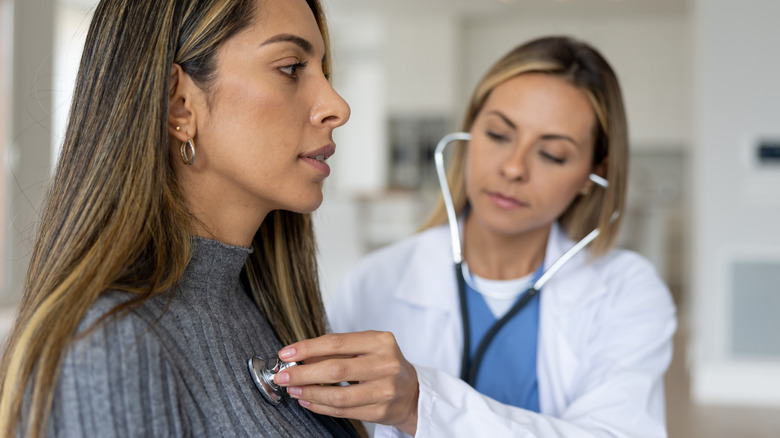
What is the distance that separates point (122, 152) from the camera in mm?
772

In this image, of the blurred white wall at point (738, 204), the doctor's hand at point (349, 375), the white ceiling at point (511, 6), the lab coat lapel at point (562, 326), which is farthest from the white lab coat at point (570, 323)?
the white ceiling at point (511, 6)

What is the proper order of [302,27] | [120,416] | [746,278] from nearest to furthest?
[120,416], [302,27], [746,278]

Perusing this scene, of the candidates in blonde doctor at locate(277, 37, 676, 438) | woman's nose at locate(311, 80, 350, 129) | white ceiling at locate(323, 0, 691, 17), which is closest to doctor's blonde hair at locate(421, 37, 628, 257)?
blonde doctor at locate(277, 37, 676, 438)

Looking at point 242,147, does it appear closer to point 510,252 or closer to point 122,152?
point 122,152

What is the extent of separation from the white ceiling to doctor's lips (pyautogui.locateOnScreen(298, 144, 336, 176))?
263 inches

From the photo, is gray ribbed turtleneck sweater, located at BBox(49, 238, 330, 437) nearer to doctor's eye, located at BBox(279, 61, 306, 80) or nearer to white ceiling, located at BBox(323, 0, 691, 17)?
doctor's eye, located at BBox(279, 61, 306, 80)

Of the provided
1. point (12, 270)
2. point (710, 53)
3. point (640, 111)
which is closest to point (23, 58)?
point (12, 270)

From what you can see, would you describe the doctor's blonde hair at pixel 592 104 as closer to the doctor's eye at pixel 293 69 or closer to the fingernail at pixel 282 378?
the doctor's eye at pixel 293 69

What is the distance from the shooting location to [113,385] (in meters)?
0.66

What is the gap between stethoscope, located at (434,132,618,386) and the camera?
1.42m

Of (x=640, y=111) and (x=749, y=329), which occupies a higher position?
(x=640, y=111)

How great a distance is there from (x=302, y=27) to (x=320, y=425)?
49cm

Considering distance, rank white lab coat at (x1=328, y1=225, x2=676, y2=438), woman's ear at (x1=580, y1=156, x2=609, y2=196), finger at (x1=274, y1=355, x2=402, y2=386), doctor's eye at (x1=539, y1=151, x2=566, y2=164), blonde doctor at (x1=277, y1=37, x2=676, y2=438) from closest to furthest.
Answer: finger at (x1=274, y1=355, x2=402, y2=386) → white lab coat at (x1=328, y1=225, x2=676, y2=438) → blonde doctor at (x1=277, y1=37, x2=676, y2=438) → doctor's eye at (x1=539, y1=151, x2=566, y2=164) → woman's ear at (x1=580, y1=156, x2=609, y2=196)

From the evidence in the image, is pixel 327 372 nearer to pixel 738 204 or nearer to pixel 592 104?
pixel 592 104
